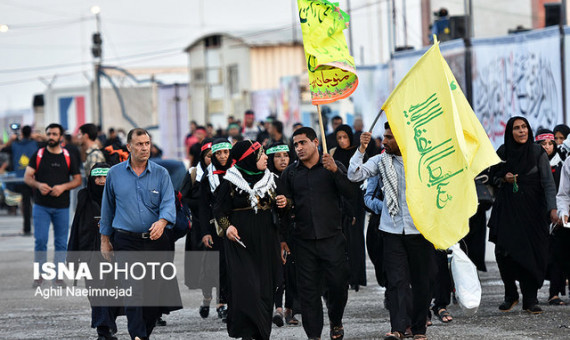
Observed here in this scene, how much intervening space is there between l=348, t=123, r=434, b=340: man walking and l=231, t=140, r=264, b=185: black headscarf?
80 cm

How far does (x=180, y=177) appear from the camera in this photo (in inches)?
829

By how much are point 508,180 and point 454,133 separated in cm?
231

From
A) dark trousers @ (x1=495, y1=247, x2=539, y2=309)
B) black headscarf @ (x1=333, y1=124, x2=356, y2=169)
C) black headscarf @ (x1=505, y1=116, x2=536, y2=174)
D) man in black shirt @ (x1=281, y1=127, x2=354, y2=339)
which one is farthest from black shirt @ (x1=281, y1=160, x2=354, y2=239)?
black headscarf @ (x1=333, y1=124, x2=356, y2=169)

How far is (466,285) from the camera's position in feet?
29.9

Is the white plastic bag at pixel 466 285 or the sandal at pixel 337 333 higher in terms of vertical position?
the white plastic bag at pixel 466 285

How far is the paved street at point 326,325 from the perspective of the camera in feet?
30.6

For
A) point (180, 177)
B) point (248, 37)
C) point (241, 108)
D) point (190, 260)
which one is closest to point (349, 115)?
point (180, 177)

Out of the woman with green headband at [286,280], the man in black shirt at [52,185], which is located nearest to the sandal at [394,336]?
the woman with green headband at [286,280]

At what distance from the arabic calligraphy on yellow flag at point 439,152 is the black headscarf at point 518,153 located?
5.96ft

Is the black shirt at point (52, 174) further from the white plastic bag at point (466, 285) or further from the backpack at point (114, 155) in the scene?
the white plastic bag at point (466, 285)

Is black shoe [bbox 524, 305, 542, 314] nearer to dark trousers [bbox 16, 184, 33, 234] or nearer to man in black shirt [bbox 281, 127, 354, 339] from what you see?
man in black shirt [bbox 281, 127, 354, 339]

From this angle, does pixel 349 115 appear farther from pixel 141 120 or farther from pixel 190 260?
pixel 141 120

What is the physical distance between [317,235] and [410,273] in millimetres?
842

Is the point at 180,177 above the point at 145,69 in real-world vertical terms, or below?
below
